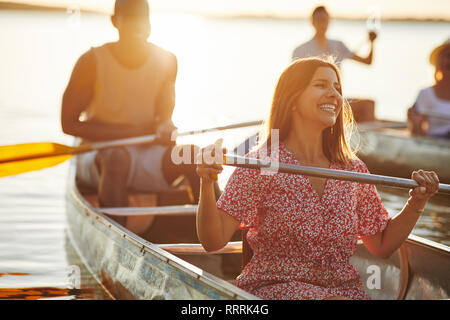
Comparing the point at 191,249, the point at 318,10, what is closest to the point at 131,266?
the point at 191,249

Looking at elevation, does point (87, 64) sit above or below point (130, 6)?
below

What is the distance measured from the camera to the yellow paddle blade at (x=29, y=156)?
18.7 feet

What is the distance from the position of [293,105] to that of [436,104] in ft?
22.6

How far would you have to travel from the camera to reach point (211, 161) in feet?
10.5

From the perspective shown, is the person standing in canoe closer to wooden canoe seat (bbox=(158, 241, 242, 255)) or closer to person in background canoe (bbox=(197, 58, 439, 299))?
wooden canoe seat (bbox=(158, 241, 242, 255))

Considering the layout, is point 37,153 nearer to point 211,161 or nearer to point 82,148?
point 82,148

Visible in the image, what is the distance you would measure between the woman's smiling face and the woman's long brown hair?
0.03m

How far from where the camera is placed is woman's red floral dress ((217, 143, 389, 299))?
343 centimetres

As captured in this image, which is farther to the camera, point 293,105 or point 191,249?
point 191,249

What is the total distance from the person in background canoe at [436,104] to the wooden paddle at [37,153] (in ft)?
15.7

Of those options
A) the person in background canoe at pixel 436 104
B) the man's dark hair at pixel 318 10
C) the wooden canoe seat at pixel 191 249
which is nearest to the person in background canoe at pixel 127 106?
the wooden canoe seat at pixel 191 249

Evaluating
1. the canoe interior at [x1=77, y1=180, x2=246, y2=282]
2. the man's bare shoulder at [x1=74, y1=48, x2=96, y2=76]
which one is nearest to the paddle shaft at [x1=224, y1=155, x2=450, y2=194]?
the canoe interior at [x1=77, y1=180, x2=246, y2=282]

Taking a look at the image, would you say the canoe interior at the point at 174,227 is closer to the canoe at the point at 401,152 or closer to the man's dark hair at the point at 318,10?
the man's dark hair at the point at 318,10

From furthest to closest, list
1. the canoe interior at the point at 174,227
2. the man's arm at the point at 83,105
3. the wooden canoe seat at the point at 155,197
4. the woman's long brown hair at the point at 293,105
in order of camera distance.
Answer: the wooden canoe seat at the point at 155,197 → the man's arm at the point at 83,105 → the canoe interior at the point at 174,227 → the woman's long brown hair at the point at 293,105
